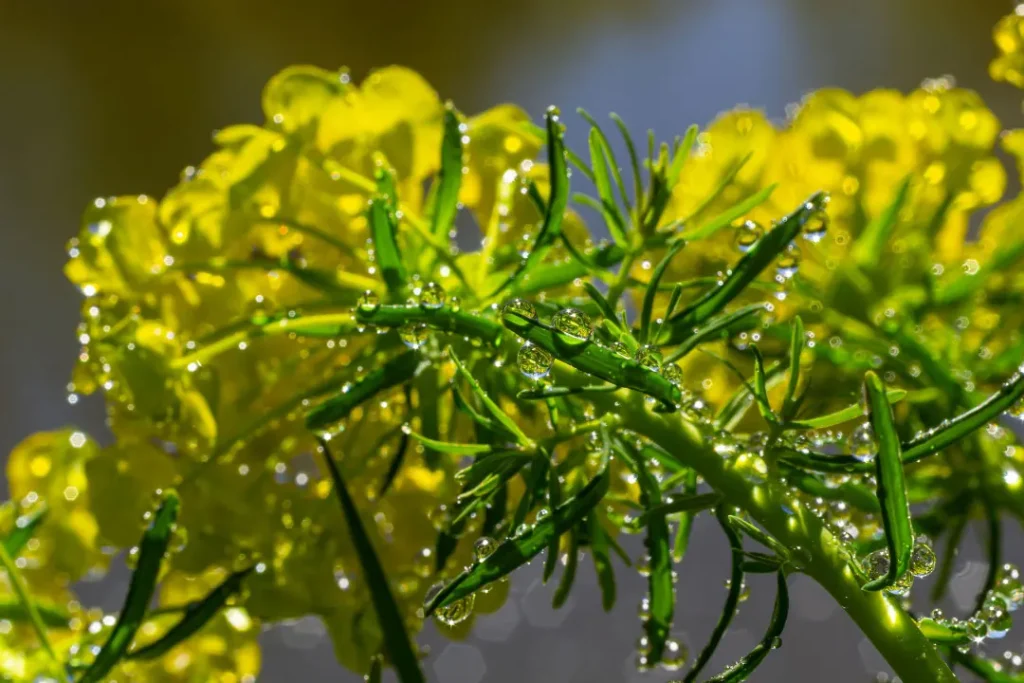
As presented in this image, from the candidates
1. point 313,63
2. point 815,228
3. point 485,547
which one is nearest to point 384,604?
point 485,547

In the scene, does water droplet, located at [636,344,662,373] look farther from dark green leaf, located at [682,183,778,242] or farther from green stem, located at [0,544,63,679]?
green stem, located at [0,544,63,679]

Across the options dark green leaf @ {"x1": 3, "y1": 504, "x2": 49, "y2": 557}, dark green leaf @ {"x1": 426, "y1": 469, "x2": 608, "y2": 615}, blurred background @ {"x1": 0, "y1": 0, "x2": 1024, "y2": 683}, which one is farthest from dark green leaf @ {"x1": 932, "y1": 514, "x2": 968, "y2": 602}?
blurred background @ {"x1": 0, "y1": 0, "x2": 1024, "y2": 683}

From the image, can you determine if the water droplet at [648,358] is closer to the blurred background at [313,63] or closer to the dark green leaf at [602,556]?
the dark green leaf at [602,556]

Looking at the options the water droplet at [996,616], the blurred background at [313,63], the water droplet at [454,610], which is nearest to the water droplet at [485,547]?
the water droplet at [454,610]

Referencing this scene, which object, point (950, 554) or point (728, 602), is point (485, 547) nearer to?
point (728, 602)

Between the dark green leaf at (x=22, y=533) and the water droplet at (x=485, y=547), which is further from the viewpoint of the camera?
the dark green leaf at (x=22, y=533)

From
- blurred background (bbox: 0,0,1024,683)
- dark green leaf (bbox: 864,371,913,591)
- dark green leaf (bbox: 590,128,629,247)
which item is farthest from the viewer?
blurred background (bbox: 0,0,1024,683)
